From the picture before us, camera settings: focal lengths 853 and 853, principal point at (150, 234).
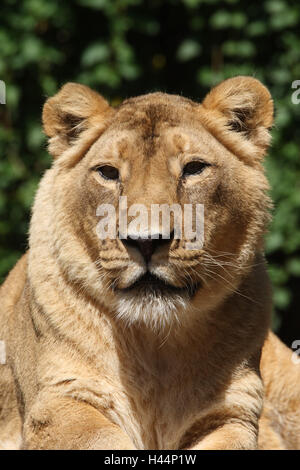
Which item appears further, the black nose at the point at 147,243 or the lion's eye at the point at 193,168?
the lion's eye at the point at 193,168

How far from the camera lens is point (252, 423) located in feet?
9.77

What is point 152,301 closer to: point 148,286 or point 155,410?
point 148,286

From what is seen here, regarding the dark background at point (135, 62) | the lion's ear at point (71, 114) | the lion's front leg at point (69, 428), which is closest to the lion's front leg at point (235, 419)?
the lion's front leg at point (69, 428)

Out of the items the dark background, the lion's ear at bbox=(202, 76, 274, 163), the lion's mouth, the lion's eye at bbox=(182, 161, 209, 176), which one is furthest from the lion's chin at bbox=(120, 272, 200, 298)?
the dark background

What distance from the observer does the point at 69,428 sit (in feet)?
8.93

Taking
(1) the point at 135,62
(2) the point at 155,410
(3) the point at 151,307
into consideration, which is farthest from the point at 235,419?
(1) the point at 135,62

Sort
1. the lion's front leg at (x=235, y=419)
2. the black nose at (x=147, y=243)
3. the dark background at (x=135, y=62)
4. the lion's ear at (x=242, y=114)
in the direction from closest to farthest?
the black nose at (x=147, y=243)
the lion's front leg at (x=235, y=419)
the lion's ear at (x=242, y=114)
the dark background at (x=135, y=62)

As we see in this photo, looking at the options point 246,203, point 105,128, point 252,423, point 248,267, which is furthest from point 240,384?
point 105,128

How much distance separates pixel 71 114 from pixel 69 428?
3.74 feet

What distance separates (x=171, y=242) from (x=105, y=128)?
2.19 feet

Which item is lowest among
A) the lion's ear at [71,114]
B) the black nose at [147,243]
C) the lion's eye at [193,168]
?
the black nose at [147,243]

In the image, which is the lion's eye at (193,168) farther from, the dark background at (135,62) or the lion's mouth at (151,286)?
the dark background at (135,62)

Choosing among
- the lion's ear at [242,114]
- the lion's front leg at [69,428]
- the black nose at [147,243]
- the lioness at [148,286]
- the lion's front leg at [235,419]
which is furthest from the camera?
the lion's ear at [242,114]

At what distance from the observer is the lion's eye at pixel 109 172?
285cm
